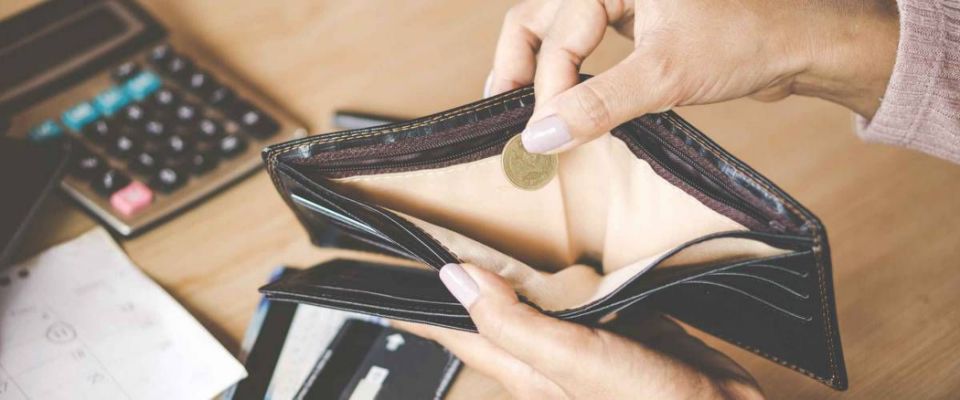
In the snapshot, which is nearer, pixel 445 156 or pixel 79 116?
pixel 445 156

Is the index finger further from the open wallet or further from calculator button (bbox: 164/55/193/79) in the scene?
calculator button (bbox: 164/55/193/79)

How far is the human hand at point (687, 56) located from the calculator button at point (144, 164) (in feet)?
1.08

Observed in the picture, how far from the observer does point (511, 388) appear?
1.82 ft

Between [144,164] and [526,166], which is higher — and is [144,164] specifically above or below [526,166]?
below

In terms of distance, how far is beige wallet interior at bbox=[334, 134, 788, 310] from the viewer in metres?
0.50

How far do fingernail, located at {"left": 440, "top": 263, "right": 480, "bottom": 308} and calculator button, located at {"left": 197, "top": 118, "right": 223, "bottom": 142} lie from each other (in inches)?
13.5

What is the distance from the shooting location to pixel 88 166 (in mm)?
681

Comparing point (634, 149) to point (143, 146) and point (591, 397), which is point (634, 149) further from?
point (143, 146)

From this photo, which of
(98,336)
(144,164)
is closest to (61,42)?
(144,164)

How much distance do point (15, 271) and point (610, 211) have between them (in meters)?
0.54

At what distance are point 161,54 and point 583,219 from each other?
0.49 meters

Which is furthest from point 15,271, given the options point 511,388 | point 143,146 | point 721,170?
point 721,170

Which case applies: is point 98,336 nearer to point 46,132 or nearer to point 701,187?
point 46,132

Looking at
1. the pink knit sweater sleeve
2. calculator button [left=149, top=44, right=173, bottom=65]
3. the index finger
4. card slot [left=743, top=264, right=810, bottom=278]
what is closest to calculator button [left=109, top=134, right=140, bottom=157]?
calculator button [left=149, top=44, right=173, bottom=65]
